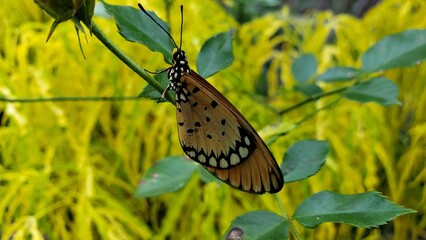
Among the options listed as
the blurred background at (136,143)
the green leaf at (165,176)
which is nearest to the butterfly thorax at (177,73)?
the green leaf at (165,176)

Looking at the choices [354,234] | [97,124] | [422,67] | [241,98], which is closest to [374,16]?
[422,67]

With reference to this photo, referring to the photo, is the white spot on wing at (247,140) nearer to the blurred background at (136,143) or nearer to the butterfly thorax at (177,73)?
the butterfly thorax at (177,73)

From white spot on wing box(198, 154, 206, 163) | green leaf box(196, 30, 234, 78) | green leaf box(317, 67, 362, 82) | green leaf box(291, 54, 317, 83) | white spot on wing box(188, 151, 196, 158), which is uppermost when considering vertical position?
green leaf box(291, 54, 317, 83)

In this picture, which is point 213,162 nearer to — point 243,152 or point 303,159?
point 243,152

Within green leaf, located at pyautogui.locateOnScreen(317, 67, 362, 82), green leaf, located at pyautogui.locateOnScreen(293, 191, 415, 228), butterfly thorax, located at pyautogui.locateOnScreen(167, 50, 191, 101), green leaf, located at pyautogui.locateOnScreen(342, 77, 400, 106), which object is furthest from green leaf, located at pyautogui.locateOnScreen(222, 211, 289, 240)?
green leaf, located at pyautogui.locateOnScreen(317, 67, 362, 82)

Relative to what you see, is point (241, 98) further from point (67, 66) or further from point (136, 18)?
point (136, 18)

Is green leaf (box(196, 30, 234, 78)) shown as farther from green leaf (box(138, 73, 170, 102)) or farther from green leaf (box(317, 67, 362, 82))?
green leaf (box(317, 67, 362, 82))

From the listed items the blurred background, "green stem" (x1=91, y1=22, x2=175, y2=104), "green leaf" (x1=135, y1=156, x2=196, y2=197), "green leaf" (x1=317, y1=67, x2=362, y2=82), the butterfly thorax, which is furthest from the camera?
the blurred background
